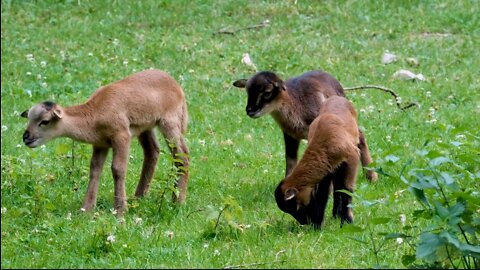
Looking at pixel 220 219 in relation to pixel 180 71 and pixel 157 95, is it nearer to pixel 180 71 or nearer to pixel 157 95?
pixel 157 95

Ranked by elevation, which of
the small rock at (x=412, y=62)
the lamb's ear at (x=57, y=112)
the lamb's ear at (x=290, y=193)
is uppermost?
the lamb's ear at (x=290, y=193)

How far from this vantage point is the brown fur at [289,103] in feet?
34.6

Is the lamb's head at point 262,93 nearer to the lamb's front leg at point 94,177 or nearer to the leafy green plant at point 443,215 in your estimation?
the lamb's front leg at point 94,177

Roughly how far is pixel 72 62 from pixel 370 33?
5.55 m

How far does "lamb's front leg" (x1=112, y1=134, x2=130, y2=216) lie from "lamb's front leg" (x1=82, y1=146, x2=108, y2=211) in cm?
24

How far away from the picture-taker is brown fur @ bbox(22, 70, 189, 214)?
31.3 ft

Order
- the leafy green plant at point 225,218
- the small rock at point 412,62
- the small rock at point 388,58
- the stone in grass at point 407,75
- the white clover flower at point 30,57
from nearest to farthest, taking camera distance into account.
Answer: the leafy green plant at point 225,218
the stone in grass at point 407,75
the small rock at point 412,62
the small rock at point 388,58
the white clover flower at point 30,57

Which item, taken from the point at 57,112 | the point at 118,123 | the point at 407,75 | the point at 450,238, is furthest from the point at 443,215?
the point at 407,75

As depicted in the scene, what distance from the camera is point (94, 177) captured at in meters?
9.70

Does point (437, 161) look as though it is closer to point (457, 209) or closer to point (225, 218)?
point (457, 209)

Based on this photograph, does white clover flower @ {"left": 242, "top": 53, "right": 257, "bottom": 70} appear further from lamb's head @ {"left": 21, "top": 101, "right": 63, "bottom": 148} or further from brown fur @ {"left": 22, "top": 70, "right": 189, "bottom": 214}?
lamb's head @ {"left": 21, "top": 101, "right": 63, "bottom": 148}

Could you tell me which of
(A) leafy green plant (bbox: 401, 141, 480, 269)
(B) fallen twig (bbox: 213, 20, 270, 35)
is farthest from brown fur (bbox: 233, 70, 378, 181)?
(B) fallen twig (bbox: 213, 20, 270, 35)

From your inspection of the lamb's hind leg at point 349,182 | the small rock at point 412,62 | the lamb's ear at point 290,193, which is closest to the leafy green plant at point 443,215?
the lamb's ear at point 290,193

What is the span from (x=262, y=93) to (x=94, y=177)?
6.83ft
